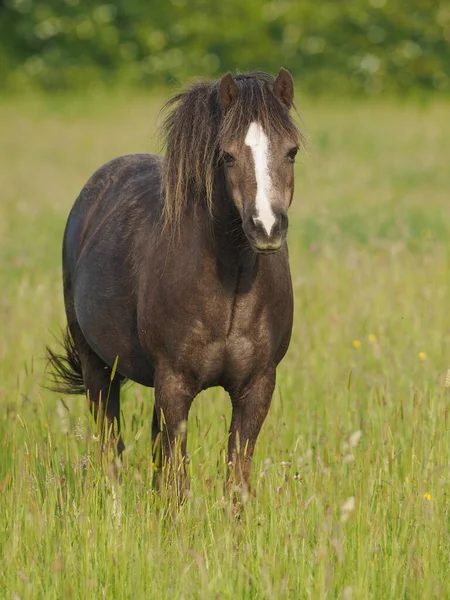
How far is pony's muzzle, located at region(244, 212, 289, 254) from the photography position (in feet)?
12.2

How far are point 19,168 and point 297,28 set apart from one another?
12.2 metres

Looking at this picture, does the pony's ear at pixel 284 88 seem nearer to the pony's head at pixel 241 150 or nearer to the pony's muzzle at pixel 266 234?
the pony's head at pixel 241 150

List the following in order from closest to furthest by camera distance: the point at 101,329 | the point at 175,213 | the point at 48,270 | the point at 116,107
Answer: the point at 175,213 < the point at 101,329 < the point at 48,270 < the point at 116,107

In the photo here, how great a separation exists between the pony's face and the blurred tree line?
22.1 meters

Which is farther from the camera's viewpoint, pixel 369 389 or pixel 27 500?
pixel 369 389

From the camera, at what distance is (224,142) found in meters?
3.97

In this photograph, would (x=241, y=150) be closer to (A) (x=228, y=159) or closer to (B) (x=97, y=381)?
(A) (x=228, y=159)

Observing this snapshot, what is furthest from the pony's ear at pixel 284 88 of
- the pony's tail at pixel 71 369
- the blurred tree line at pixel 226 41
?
the blurred tree line at pixel 226 41

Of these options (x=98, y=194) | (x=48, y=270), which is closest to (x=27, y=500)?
(x=98, y=194)

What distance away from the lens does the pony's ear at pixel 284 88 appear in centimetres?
414

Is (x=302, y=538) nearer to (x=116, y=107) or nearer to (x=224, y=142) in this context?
(x=224, y=142)

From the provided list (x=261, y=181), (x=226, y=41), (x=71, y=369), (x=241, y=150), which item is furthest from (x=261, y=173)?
(x=226, y=41)

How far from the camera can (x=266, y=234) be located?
12.2 ft

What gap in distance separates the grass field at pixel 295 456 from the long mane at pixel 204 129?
453 millimetres
